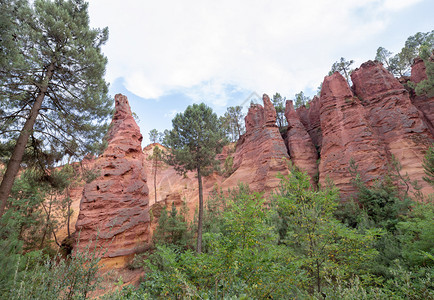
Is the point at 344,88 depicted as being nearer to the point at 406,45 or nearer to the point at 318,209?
the point at 406,45

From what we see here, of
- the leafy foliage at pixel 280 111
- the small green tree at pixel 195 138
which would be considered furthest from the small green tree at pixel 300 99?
the small green tree at pixel 195 138

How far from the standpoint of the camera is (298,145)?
27.1 metres

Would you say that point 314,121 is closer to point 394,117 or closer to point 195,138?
point 394,117

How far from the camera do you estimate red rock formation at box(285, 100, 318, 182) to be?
2525 centimetres

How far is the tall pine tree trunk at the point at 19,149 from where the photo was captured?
6693mm

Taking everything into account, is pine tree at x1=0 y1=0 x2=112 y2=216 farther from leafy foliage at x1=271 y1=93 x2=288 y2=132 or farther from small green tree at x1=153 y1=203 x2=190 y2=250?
leafy foliage at x1=271 y1=93 x2=288 y2=132

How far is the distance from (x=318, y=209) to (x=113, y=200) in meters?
15.9

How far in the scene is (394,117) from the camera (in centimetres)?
2000

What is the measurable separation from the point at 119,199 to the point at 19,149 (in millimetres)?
9623

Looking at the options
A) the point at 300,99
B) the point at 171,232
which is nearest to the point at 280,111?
the point at 300,99

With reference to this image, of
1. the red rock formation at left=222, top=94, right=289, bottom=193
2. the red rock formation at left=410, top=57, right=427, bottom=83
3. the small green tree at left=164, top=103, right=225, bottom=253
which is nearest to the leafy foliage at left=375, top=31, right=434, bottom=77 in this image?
the red rock formation at left=410, top=57, right=427, bottom=83

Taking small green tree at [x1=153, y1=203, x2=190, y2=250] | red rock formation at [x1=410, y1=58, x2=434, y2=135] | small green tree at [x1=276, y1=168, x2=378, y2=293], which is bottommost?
small green tree at [x1=153, y1=203, x2=190, y2=250]

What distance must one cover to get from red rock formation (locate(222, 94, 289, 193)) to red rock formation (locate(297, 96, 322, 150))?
21.1 feet

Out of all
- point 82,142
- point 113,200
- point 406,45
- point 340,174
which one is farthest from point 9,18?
point 406,45
